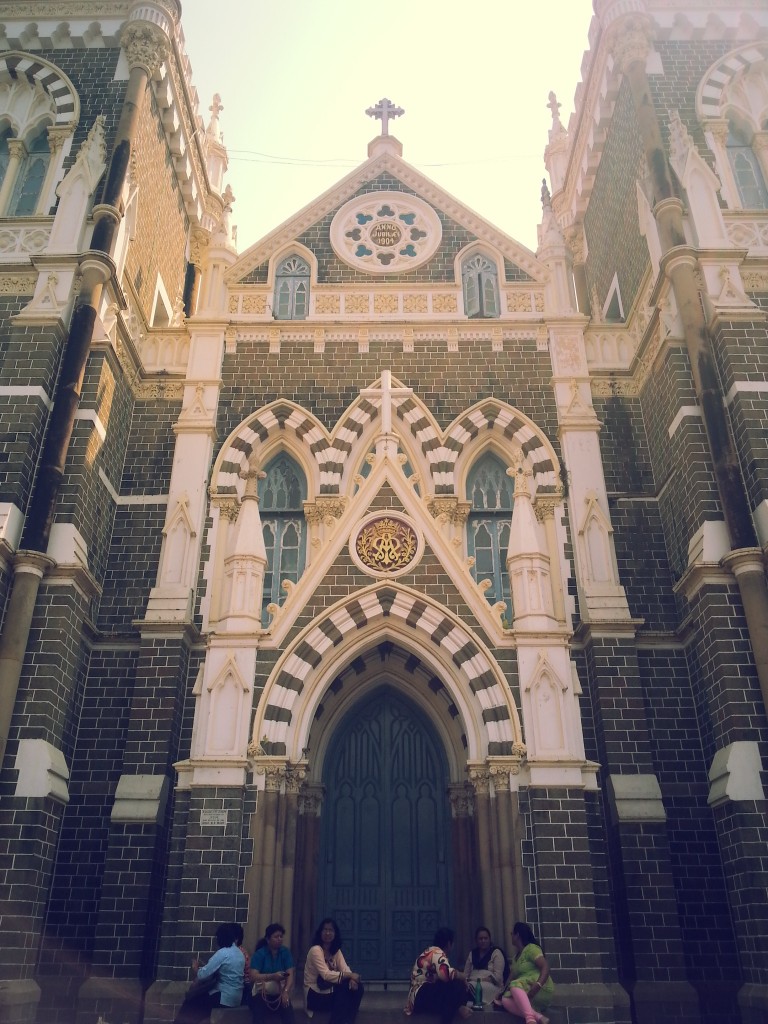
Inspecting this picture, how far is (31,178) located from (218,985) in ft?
48.0

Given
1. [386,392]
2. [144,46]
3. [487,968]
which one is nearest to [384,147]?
[144,46]

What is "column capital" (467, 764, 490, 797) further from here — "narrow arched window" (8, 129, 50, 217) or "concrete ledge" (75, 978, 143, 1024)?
"narrow arched window" (8, 129, 50, 217)

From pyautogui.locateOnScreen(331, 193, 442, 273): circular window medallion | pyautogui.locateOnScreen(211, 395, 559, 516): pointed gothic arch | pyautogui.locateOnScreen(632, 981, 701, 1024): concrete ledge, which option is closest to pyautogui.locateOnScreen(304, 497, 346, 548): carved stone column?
pyautogui.locateOnScreen(211, 395, 559, 516): pointed gothic arch

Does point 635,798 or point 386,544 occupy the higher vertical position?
point 386,544

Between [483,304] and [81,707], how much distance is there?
10.1 m

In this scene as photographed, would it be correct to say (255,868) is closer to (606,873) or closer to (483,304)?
(606,873)

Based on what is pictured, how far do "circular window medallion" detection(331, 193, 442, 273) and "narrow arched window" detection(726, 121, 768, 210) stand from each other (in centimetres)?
554

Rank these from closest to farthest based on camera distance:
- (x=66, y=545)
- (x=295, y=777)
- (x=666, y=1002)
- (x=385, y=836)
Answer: (x=666, y=1002) < (x=295, y=777) < (x=66, y=545) < (x=385, y=836)

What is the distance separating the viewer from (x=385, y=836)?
13.4m

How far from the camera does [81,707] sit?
13258mm

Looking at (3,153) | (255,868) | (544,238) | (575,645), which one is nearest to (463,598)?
(575,645)

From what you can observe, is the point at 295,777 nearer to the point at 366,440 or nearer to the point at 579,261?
the point at 366,440

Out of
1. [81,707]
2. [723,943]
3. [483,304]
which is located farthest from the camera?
[483,304]

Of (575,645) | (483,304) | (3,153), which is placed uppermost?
(3,153)
